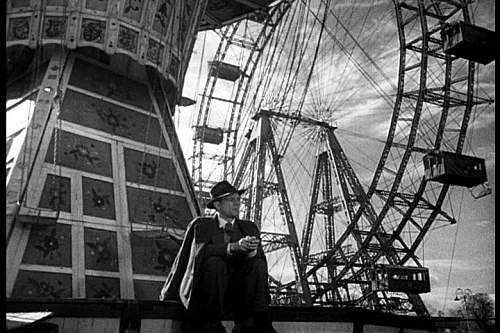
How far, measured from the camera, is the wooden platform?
2791mm

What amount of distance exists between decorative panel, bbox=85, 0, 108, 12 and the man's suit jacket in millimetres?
6492

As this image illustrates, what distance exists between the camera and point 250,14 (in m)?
12.8

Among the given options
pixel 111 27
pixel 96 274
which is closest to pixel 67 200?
pixel 96 274

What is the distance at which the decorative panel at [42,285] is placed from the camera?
6.50 meters

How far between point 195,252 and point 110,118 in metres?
6.20

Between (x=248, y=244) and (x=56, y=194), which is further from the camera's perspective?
(x=56, y=194)

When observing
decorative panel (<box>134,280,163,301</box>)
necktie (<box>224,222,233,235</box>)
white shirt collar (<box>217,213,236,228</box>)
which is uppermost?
white shirt collar (<box>217,213,236,228</box>)

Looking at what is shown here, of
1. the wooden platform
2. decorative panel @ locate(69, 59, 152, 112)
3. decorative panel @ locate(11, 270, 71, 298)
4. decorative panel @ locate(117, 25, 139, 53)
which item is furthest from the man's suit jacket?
decorative panel @ locate(69, 59, 152, 112)

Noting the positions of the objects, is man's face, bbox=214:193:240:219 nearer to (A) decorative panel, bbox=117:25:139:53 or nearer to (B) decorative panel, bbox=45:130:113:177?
(B) decorative panel, bbox=45:130:113:177

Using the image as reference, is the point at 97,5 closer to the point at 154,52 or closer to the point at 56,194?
the point at 154,52

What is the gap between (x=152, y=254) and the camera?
7.86 m

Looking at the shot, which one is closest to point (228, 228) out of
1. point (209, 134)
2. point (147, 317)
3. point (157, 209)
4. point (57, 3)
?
point (147, 317)

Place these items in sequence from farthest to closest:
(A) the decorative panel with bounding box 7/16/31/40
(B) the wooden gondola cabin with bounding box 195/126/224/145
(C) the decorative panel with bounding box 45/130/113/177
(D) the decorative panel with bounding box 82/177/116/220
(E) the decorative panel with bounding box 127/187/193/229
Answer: (B) the wooden gondola cabin with bounding box 195/126/224/145
(A) the decorative panel with bounding box 7/16/31/40
(E) the decorative panel with bounding box 127/187/193/229
(C) the decorative panel with bounding box 45/130/113/177
(D) the decorative panel with bounding box 82/177/116/220
